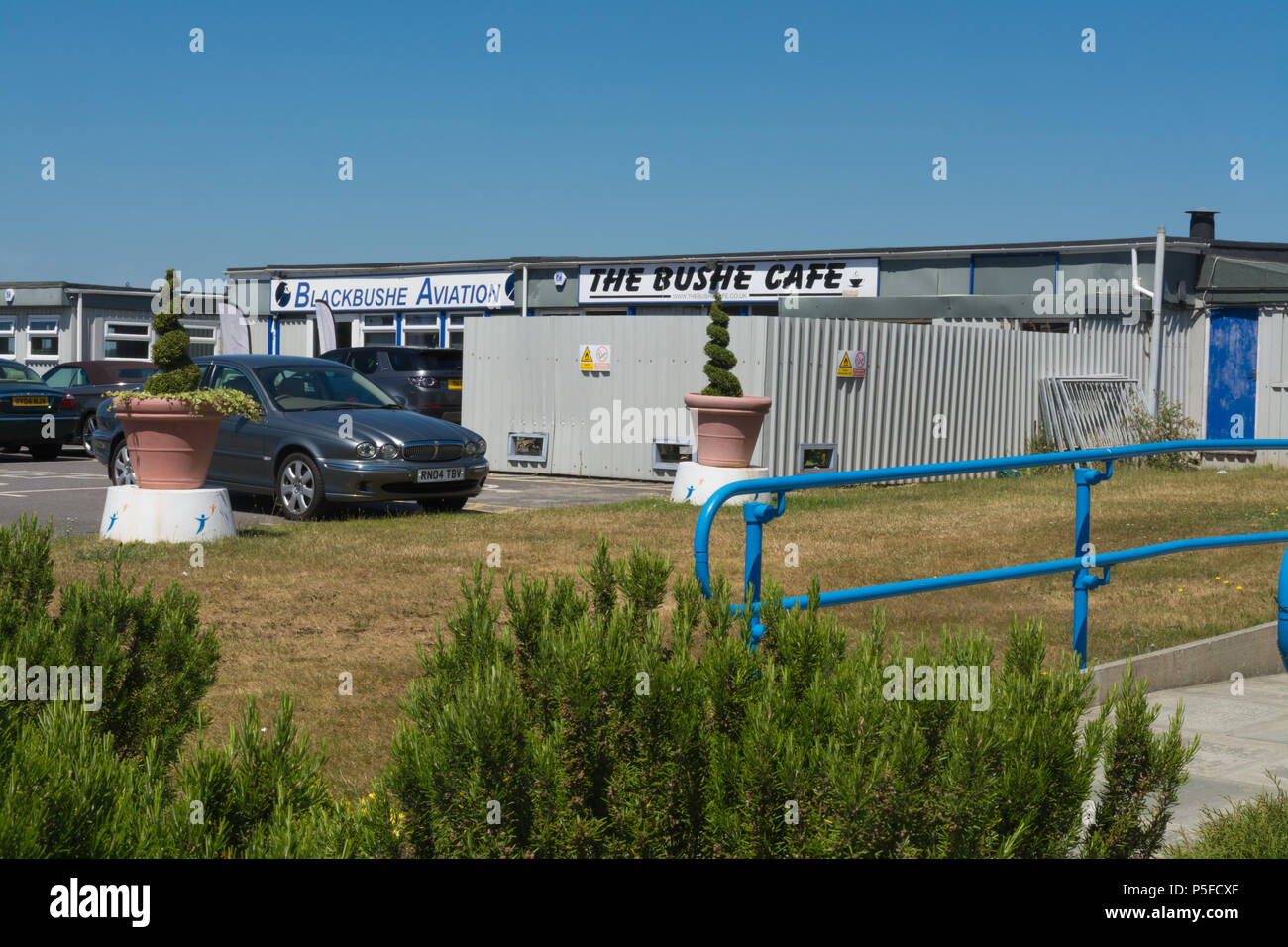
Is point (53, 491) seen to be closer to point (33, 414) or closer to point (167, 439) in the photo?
point (167, 439)

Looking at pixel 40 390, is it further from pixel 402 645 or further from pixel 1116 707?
pixel 1116 707

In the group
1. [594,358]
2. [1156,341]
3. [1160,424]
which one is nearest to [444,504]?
[594,358]

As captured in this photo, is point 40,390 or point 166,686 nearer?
point 166,686

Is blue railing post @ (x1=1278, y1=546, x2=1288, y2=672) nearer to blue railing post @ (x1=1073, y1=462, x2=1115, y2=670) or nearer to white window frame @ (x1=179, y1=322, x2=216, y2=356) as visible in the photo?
blue railing post @ (x1=1073, y1=462, x2=1115, y2=670)

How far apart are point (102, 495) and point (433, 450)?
4359mm

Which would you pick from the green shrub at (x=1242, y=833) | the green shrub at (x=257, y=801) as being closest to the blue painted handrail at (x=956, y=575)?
the green shrub at (x=1242, y=833)

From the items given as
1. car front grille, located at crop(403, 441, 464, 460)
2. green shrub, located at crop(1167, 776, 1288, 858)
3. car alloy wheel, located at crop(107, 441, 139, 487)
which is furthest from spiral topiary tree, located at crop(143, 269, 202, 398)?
green shrub, located at crop(1167, 776, 1288, 858)

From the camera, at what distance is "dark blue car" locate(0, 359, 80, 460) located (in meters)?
20.7

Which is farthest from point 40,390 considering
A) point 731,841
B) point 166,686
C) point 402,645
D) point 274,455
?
point 731,841

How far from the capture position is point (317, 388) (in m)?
14.2

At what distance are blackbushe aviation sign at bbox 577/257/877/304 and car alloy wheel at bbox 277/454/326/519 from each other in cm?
1404
